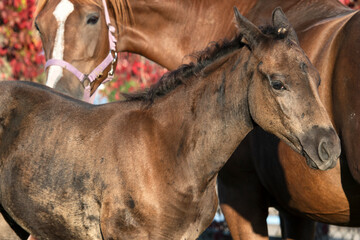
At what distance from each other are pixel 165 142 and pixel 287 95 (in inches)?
27.8

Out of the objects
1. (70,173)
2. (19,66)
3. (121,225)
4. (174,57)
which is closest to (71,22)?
(174,57)

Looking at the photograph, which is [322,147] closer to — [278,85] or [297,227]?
[278,85]

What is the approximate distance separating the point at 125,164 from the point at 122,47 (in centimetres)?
182

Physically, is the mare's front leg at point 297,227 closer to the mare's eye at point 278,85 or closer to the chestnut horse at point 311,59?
the chestnut horse at point 311,59

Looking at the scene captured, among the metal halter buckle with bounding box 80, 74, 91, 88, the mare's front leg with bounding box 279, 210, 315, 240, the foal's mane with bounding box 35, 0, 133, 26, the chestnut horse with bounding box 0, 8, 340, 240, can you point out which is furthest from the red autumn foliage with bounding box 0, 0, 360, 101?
the chestnut horse with bounding box 0, 8, 340, 240

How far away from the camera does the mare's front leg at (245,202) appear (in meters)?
4.48

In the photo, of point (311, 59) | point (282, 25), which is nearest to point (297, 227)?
point (311, 59)

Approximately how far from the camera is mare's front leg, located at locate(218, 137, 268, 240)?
4.48 meters

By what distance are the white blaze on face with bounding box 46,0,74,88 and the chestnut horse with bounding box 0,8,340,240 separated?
2.06ft

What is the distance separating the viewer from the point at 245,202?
4512 millimetres

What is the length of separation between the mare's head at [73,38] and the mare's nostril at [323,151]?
1923 mm

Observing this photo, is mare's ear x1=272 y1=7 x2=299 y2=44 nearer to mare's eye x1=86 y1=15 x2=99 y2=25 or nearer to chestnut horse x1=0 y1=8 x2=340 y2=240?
chestnut horse x1=0 y1=8 x2=340 y2=240

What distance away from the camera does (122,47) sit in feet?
16.3

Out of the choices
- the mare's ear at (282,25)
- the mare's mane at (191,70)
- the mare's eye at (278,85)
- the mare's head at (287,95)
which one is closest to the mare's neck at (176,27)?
the mare's mane at (191,70)
